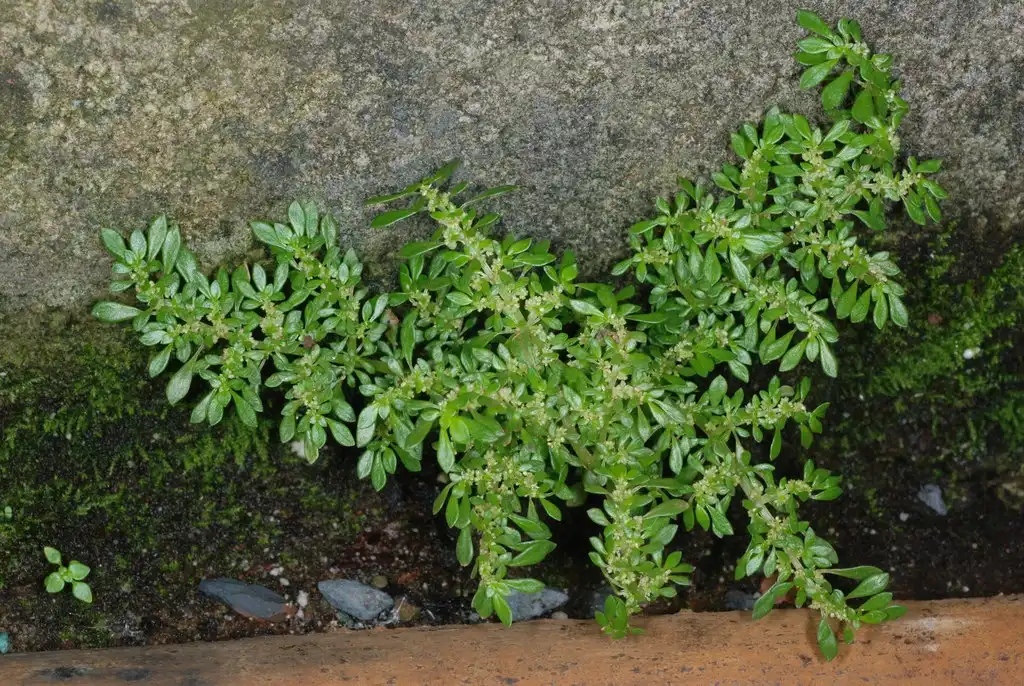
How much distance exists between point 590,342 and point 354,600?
1.05m

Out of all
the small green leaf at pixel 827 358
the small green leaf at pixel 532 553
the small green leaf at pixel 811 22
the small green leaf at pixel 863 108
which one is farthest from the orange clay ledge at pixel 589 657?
the small green leaf at pixel 811 22

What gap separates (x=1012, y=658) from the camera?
2033 mm

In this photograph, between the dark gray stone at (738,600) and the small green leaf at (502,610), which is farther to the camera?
the dark gray stone at (738,600)

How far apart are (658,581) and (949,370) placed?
1.24 meters

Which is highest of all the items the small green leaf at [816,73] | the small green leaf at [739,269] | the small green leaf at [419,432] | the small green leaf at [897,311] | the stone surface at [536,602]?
the small green leaf at [816,73]

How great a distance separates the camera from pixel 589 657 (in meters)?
1.98

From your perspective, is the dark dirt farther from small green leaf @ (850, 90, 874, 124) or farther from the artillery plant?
small green leaf @ (850, 90, 874, 124)

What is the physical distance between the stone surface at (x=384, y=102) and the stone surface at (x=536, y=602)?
971 mm

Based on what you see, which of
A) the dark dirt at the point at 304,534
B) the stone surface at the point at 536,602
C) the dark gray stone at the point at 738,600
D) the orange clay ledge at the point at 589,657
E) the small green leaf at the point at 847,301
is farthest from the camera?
the dark gray stone at the point at 738,600

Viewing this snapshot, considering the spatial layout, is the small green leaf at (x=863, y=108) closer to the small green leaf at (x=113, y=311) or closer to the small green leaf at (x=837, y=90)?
the small green leaf at (x=837, y=90)

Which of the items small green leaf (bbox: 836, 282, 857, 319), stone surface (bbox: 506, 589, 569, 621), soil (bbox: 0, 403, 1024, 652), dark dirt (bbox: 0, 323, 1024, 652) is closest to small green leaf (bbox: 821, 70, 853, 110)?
small green leaf (bbox: 836, 282, 857, 319)

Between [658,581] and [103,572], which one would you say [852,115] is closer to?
[658,581]

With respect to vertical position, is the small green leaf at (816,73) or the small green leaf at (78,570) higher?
the small green leaf at (816,73)

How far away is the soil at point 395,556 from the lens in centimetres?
241
